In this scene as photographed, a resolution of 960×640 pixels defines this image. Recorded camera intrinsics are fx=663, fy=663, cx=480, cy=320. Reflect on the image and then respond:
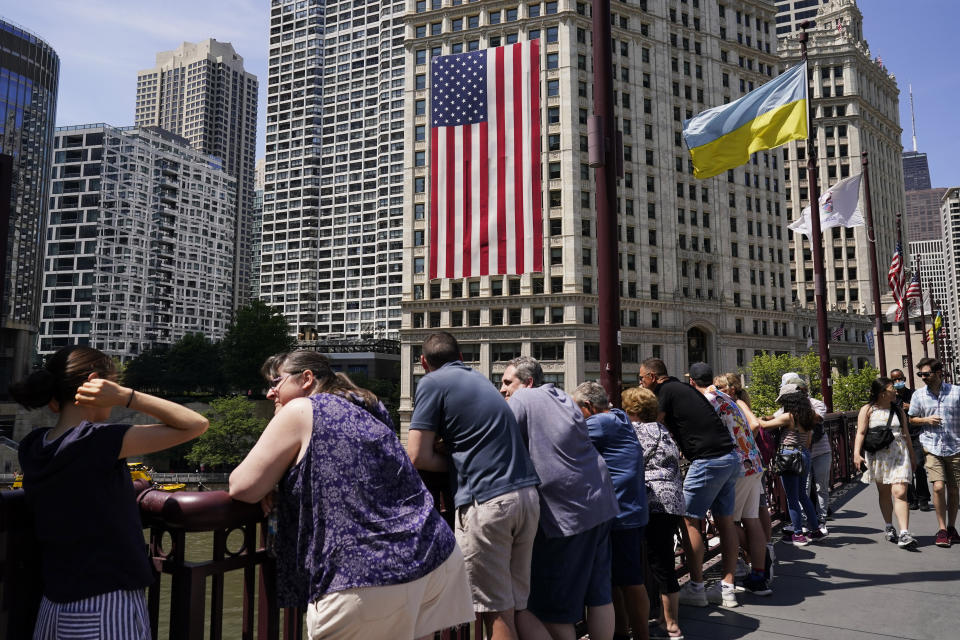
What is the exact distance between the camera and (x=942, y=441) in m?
8.88

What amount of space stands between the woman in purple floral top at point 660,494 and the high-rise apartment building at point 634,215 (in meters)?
59.3

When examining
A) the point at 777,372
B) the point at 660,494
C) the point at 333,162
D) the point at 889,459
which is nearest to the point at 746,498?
the point at 660,494

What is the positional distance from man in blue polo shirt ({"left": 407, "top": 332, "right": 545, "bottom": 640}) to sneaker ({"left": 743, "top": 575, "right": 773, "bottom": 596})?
3929 mm

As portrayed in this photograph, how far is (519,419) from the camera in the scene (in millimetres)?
4613

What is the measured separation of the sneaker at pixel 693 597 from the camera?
6.52 meters

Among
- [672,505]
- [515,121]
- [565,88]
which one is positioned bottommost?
[672,505]

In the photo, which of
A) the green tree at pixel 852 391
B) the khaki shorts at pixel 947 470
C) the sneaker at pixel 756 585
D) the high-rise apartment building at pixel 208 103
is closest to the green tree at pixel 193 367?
the green tree at pixel 852 391

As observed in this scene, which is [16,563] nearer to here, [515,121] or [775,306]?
[515,121]

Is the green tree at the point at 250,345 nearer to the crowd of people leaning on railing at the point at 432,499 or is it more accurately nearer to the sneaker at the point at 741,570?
the sneaker at the point at 741,570

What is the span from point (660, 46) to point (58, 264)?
10900cm

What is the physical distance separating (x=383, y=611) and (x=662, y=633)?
3845 millimetres

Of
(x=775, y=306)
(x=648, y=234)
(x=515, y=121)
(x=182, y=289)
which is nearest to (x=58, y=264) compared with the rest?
(x=182, y=289)

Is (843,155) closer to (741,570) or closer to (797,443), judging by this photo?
(797,443)

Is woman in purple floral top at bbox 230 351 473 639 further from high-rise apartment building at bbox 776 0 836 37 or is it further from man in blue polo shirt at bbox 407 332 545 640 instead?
high-rise apartment building at bbox 776 0 836 37
